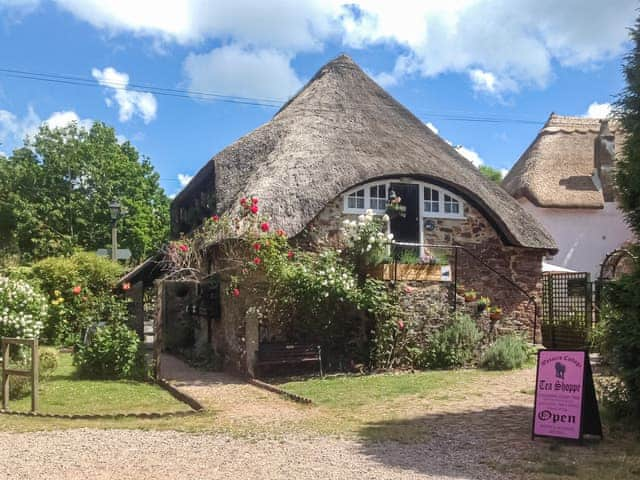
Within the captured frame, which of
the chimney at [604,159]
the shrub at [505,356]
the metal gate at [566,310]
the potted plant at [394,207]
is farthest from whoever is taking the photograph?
the chimney at [604,159]

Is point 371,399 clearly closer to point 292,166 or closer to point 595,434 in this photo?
point 595,434

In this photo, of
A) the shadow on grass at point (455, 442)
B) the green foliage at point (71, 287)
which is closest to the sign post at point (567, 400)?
the shadow on grass at point (455, 442)

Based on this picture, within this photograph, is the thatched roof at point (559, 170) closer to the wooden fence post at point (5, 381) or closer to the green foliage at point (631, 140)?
the green foliage at point (631, 140)

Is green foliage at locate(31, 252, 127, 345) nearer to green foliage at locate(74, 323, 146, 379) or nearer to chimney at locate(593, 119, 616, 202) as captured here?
green foliage at locate(74, 323, 146, 379)

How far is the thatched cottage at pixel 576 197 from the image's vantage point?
23875 millimetres

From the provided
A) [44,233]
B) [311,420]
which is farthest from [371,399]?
[44,233]

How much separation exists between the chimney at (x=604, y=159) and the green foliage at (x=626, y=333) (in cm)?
1844

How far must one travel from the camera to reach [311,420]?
7.82m

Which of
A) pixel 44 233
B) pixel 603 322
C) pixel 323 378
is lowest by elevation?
pixel 323 378

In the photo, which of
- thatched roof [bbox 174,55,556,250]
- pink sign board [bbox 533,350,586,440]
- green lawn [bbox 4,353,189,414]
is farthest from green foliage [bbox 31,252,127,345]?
pink sign board [bbox 533,350,586,440]

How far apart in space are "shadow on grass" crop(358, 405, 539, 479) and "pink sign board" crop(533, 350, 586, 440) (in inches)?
11.4

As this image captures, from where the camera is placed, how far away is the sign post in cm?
650

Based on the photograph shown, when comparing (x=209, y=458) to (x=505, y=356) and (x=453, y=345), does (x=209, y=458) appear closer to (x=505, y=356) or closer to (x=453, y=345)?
(x=453, y=345)

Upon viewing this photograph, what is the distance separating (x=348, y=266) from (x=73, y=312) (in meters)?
9.02
